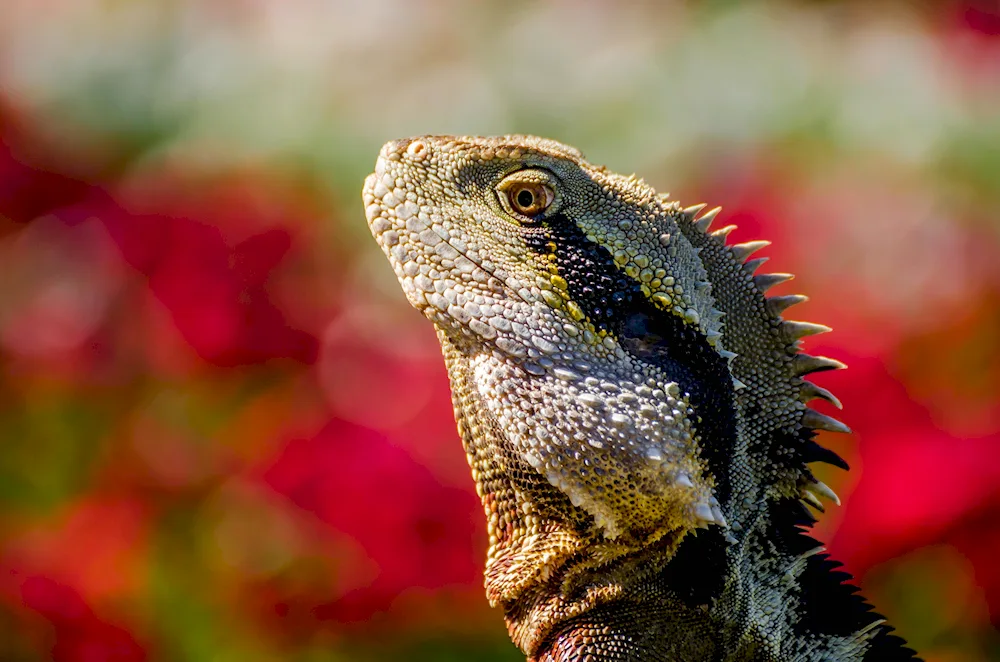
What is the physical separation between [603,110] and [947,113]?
177 cm

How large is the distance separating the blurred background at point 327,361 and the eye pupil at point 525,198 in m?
1.41

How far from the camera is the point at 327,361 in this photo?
337cm

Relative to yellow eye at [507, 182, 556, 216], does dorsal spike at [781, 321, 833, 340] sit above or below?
below

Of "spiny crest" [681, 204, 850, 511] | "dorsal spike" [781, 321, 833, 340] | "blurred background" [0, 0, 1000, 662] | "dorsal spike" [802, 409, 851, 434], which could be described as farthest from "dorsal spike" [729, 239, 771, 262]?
"blurred background" [0, 0, 1000, 662]

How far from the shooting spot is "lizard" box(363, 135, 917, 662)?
148 centimetres

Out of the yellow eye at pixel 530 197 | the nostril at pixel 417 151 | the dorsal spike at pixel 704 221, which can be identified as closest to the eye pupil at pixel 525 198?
the yellow eye at pixel 530 197

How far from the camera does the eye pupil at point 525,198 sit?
5.25ft

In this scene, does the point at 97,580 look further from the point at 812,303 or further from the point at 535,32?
the point at 535,32

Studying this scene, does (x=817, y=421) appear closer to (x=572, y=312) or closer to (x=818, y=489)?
(x=818, y=489)

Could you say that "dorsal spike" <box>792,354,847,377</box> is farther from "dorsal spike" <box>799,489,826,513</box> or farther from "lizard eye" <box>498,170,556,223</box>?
"lizard eye" <box>498,170,556,223</box>

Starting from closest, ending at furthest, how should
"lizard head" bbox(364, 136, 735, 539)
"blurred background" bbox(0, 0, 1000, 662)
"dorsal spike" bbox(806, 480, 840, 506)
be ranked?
1. "lizard head" bbox(364, 136, 735, 539)
2. "dorsal spike" bbox(806, 480, 840, 506)
3. "blurred background" bbox(0, 0, 1000, 662)

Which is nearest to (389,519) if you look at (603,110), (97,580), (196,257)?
(97,580)

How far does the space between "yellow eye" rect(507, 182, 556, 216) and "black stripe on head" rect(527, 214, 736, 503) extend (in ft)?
0.25

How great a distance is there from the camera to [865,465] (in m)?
3.04
